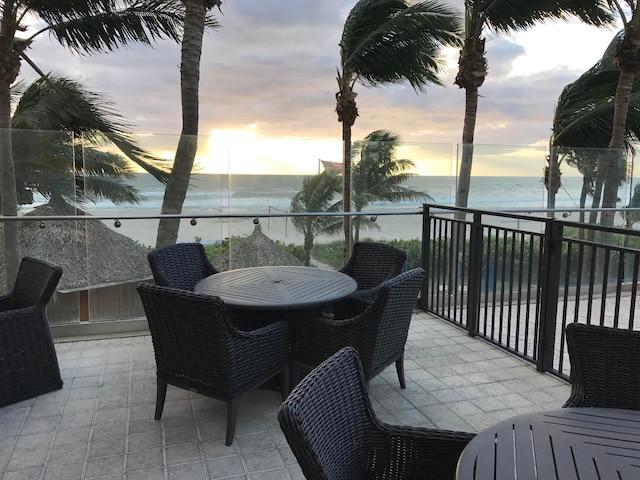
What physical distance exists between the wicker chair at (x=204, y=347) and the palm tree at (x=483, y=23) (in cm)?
471

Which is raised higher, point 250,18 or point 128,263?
point 250,18

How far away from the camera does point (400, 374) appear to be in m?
3.26

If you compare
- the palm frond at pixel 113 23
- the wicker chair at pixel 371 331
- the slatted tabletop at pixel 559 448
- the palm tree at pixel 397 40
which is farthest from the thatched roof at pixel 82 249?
the palm tree at pixel 397 40

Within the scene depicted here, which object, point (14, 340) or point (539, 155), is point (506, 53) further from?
point (14, 340)

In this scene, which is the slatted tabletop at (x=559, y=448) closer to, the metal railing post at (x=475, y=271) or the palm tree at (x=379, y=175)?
the metal railing post at (x=475, y=271)

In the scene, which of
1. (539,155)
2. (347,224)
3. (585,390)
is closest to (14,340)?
(585,390)

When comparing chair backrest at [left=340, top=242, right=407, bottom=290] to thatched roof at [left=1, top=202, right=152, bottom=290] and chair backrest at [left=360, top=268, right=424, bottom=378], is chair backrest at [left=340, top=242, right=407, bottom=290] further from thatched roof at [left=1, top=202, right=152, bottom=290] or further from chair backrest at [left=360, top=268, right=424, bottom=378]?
thatched roof at [left=1, top=202, right=152, bottom=290]

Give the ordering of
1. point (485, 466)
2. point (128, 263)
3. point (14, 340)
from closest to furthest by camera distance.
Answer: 1. point (485, 466)
2. point (14, 340)
3. point (128, 263)

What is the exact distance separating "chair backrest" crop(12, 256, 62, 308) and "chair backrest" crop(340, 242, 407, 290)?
201cm

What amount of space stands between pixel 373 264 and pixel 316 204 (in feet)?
6.65

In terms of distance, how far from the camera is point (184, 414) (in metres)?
2.94

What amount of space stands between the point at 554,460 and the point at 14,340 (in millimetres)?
2943

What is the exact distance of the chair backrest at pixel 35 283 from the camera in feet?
10.0

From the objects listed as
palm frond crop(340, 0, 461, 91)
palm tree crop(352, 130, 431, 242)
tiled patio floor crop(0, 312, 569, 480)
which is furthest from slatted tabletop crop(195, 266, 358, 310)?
palm frond crop(340, 0, 461, 91)
